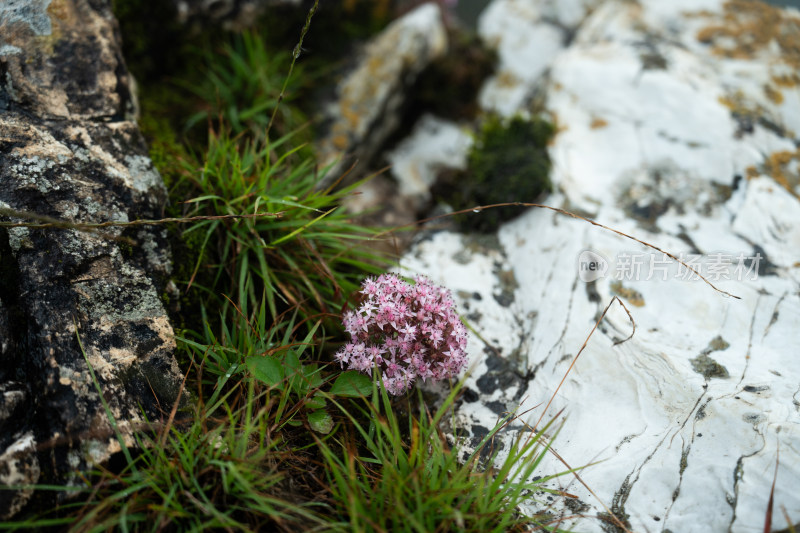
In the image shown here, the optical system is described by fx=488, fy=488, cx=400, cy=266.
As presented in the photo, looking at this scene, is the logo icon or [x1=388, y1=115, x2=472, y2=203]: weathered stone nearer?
the logo icon

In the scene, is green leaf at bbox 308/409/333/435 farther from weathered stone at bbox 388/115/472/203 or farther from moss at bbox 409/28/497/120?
moss at bbox 409/28/497/120

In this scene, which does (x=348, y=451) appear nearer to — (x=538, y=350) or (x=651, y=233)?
(x=538, y=350)

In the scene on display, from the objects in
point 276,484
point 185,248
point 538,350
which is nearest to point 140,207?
point 185,248

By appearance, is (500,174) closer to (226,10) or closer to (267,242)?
(267,242)

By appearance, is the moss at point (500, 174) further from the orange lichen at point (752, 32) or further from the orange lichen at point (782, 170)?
the orange lichen at point (752, 32)

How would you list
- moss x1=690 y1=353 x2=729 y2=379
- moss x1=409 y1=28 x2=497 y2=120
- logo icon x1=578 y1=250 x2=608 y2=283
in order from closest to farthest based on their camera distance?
moss x1=690 y1=353 x2=729 y2=379 < logo icon x1=578 y1=250 x2=608 y2=283 < moss x1=409 y1=28 x2=497 y2=120

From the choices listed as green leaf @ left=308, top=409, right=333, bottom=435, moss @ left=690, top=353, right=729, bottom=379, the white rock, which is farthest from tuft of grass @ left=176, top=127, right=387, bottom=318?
the white rock

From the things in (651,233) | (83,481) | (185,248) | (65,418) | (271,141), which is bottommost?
(651,233)

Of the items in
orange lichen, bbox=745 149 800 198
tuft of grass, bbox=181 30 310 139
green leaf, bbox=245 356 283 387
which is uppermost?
tuft of grass, bbox=181 30 310 139
